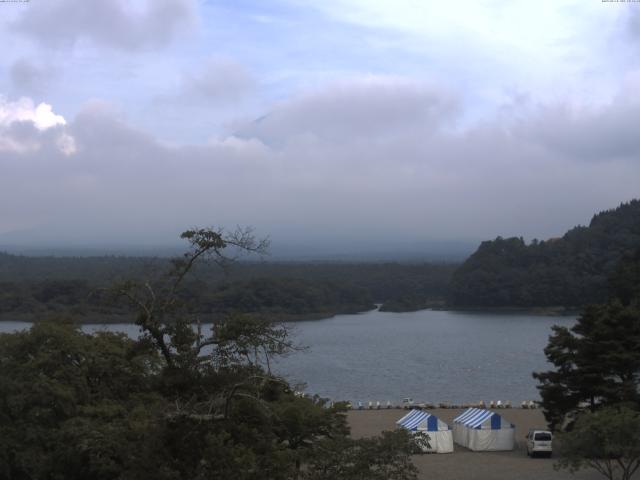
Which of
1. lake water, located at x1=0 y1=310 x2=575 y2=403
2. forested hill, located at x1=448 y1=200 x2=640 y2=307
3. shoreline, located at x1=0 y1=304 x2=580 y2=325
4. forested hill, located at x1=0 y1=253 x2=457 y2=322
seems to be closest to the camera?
lake water, located at x1=0 y1=310 x2=575 y2=403

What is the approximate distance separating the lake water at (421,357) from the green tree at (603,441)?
6.35m

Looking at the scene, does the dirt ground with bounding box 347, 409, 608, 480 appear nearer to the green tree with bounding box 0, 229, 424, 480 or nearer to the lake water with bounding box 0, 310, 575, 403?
the lake water with bounding box 0, 310, 575, 403

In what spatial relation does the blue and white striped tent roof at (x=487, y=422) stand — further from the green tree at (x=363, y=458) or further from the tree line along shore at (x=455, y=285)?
the tree line along shore at (x=455, y=285)

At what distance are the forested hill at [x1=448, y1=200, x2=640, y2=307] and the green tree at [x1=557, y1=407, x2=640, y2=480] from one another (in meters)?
53.0

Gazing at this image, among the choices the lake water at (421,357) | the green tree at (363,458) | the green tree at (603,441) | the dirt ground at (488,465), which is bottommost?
the lake water at (421,357)

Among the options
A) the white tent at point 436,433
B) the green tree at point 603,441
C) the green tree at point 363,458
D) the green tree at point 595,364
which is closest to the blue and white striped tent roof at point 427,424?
the white tent at point 436,433

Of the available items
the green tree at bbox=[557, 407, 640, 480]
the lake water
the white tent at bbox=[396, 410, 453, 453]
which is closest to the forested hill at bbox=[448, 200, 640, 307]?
the lake water

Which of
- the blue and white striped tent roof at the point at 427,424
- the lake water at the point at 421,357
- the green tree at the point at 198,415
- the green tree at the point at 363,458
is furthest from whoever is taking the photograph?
the lake water at the point at 421,357

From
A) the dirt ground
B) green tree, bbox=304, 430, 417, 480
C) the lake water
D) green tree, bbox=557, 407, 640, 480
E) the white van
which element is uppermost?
green tree, bbox=304, 430, 417, 480

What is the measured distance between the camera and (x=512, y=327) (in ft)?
186

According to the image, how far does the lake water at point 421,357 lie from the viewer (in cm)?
3069

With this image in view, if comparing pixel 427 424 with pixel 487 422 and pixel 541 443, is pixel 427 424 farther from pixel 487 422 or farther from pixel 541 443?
pixel 541 443

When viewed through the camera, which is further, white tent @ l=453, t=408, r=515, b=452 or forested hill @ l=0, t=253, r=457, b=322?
forested hill @ l=0, t=253, r=457, b=322

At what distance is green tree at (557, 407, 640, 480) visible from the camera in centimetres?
1184
